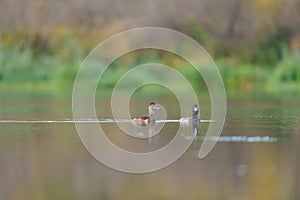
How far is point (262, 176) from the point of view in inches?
423

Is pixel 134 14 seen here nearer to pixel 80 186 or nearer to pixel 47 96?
pixel 47 96

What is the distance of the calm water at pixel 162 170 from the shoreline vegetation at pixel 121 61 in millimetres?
13370

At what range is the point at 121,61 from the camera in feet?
107

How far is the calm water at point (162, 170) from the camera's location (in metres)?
10.0

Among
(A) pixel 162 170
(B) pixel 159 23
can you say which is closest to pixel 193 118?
(A) pixel 162 170

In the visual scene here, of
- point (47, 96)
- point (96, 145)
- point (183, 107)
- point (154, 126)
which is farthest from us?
point (47, 96)

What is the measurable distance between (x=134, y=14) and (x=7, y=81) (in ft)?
18.7

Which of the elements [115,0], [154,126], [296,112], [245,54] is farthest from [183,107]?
[115,0]

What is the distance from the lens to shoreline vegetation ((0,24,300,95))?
102ft

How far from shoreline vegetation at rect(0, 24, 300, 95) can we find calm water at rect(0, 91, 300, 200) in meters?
13.4

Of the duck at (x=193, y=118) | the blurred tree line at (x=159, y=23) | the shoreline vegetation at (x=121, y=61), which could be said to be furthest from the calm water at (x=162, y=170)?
the blurred tree line at (x=159, y=23)

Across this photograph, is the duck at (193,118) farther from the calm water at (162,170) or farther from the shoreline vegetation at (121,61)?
the shoreline vegetation at (121,61)

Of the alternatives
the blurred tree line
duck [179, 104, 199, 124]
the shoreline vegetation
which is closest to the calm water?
duck [179, 104, 199, 124]

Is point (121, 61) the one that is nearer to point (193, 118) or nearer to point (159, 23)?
point (159, 23)
